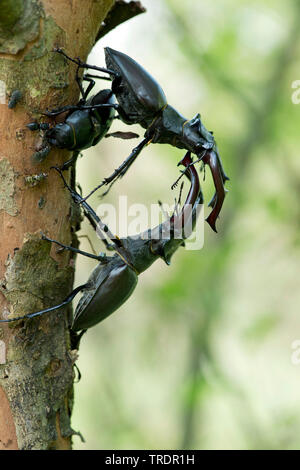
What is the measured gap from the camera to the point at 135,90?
6.99 feet

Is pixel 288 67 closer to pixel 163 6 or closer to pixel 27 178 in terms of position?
pixel 163 6

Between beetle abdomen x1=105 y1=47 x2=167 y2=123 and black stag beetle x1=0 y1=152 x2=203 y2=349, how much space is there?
267 millimetres

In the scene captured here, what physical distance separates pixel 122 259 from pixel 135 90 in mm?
806

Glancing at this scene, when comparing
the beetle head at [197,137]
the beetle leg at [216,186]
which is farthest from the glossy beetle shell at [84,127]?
the beetle leg at [216,186]

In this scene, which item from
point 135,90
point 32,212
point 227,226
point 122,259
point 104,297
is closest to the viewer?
Result: point 32,212

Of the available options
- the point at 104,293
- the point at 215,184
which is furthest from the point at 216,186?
the point at 104,293

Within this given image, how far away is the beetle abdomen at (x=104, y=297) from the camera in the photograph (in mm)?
2219

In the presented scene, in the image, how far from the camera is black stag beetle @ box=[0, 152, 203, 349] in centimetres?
221

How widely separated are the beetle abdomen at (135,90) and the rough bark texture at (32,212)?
0.18 metres
